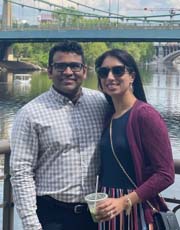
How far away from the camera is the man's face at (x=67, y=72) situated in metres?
1.83

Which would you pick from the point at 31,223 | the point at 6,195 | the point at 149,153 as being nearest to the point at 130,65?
the point at 149,153

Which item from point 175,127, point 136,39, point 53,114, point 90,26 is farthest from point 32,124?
point 90,26

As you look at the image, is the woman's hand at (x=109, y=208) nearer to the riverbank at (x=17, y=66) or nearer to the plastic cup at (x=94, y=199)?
the plastic cup at (x=94, y=199)

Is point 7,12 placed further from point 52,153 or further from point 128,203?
point 128,203

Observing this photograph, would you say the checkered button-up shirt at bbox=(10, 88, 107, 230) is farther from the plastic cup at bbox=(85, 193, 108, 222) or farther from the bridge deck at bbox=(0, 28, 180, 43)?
the bridge deck at bbox=(0, 28, 180, 43)

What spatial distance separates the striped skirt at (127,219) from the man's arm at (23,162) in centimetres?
23

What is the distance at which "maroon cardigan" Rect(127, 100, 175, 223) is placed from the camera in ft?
5.54

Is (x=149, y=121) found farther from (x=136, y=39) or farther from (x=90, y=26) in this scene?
(x=90, y=26)

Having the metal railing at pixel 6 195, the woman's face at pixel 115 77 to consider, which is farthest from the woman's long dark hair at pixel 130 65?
the metal railing at pixel 6 195

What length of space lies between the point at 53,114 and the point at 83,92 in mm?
159

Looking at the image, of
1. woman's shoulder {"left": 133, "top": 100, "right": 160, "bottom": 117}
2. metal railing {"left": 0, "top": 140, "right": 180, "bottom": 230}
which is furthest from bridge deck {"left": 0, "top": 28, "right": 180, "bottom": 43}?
woman's shoulder {"left": 133, "top": 100, "right": 160, "bottom": 117}

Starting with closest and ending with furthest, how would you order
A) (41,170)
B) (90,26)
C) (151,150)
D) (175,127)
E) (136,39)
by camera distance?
(151,150) < (41,170) < (175,127) < (136,39) < (90,26)

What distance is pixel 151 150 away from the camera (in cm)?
169

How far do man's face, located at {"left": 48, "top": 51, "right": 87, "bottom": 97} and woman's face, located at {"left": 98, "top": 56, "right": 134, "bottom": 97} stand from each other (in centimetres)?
8
